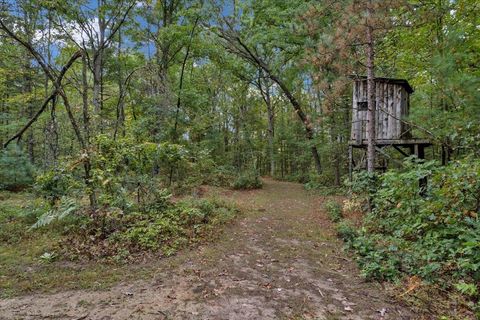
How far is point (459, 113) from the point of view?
601 centimetres

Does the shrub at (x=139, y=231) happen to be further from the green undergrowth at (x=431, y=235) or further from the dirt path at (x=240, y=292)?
the green undergrowth at (x=431, y=235)

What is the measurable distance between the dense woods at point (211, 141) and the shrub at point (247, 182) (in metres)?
0.05

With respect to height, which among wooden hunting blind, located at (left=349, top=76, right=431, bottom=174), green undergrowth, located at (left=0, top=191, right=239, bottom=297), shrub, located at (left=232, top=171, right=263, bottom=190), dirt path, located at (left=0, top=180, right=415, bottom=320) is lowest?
dirt path, located at (left=0, top=180, right=415, bottom=320)

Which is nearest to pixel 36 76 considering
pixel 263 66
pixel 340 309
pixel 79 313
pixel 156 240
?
pixel 263 66

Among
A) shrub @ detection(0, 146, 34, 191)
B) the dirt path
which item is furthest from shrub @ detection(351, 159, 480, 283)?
shrub @ detection(0, 146, 34, 191)

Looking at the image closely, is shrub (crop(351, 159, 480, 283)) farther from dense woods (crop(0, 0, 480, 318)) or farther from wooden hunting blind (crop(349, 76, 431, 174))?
wooden hunting blind (crop(349, 76, 431, 174))

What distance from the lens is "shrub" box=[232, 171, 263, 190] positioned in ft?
41.6

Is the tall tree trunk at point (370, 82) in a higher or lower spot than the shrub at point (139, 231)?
higher

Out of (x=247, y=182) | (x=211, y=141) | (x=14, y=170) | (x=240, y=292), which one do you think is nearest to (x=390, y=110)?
(x=247, y=182)

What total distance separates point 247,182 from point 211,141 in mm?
5533

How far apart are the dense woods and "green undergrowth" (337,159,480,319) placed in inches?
1.0

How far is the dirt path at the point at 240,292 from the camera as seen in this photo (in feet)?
10.1

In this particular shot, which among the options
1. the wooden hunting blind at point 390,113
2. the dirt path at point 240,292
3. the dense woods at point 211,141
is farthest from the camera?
the wooden hunting blind at point 390,113

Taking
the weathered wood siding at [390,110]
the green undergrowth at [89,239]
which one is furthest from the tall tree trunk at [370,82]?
the green undergrowth at [89,239]
